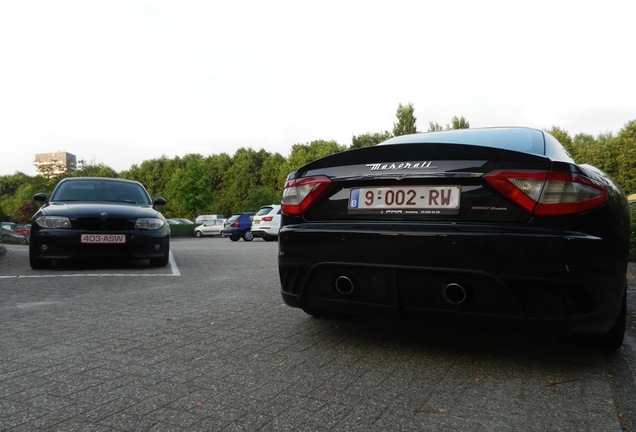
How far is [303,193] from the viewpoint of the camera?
360cm

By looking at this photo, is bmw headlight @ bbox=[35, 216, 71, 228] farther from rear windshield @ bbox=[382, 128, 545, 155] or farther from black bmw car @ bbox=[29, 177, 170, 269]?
rear windshield @ bbox=[382, 128, 545, 155]

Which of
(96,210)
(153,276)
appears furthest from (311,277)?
(96,210)

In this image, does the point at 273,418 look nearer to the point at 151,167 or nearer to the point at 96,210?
the point at 96,210

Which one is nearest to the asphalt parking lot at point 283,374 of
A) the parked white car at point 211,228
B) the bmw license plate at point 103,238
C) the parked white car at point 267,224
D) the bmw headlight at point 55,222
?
the bmw license plate at point 103,238

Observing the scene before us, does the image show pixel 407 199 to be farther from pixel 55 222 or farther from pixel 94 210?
pixel 55 222

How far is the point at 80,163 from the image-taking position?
35750 millimetres

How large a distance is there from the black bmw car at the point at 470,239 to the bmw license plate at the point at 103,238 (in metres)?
5.16

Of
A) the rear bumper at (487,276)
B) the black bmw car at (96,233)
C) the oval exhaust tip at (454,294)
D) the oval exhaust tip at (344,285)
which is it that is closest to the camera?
the rear bumper at (487,276)

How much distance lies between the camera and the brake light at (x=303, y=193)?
11.5 ft

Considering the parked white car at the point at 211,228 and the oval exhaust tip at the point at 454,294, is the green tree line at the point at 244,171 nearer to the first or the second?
the parked white car at the point at 211,228

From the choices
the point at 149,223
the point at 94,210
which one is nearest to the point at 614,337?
the point at 149,223

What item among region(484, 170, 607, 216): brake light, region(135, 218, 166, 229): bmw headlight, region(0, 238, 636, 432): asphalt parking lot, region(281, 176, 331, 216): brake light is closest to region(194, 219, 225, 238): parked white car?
region(135, 218, 166, 229): bmw headlight

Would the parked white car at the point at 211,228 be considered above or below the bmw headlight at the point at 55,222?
below

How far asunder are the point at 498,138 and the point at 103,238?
600cm
